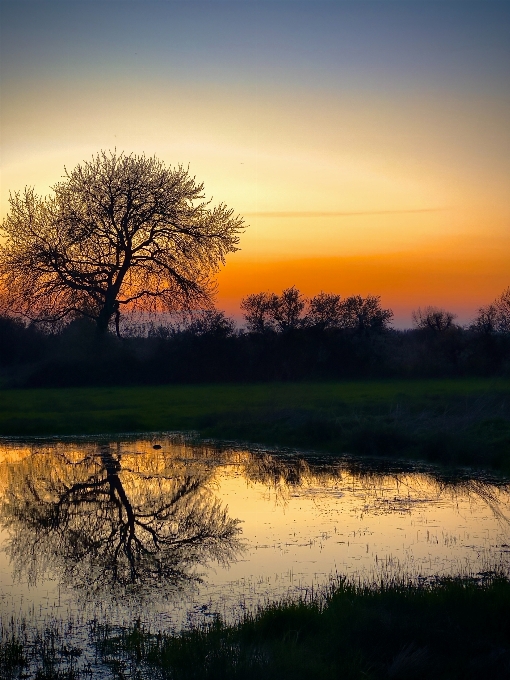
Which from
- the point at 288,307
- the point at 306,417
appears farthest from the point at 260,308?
the point at 306,417

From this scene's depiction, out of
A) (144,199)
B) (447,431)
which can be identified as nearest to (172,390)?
(144,199)

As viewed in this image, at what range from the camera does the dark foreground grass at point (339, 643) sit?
6594 mm

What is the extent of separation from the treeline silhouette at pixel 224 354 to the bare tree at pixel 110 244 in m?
3.79

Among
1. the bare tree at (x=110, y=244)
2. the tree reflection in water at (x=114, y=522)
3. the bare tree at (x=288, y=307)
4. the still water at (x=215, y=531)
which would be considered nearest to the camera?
the still water at (x=215, y=531)

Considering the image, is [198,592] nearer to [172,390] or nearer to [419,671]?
[419,671]

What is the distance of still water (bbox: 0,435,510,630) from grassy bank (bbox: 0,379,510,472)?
1616 mm

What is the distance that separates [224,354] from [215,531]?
1322 inches

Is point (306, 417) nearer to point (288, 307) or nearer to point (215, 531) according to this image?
point (215, 531)

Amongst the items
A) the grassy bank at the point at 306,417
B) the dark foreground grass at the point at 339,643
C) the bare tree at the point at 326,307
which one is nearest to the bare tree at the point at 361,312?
the bare tree at the point at 326,307

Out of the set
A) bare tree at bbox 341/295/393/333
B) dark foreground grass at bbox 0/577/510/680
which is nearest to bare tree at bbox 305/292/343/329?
bare tree at bbox 341/295/393/333

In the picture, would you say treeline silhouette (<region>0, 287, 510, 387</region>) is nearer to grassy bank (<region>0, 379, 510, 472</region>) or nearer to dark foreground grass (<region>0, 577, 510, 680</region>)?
grassy bank (<region>0, 379, 510, 472</region>)

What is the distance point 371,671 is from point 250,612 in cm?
192

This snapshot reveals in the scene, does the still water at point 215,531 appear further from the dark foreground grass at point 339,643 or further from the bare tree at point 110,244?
the bare tree at point 110,244

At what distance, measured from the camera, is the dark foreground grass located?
6594mm
